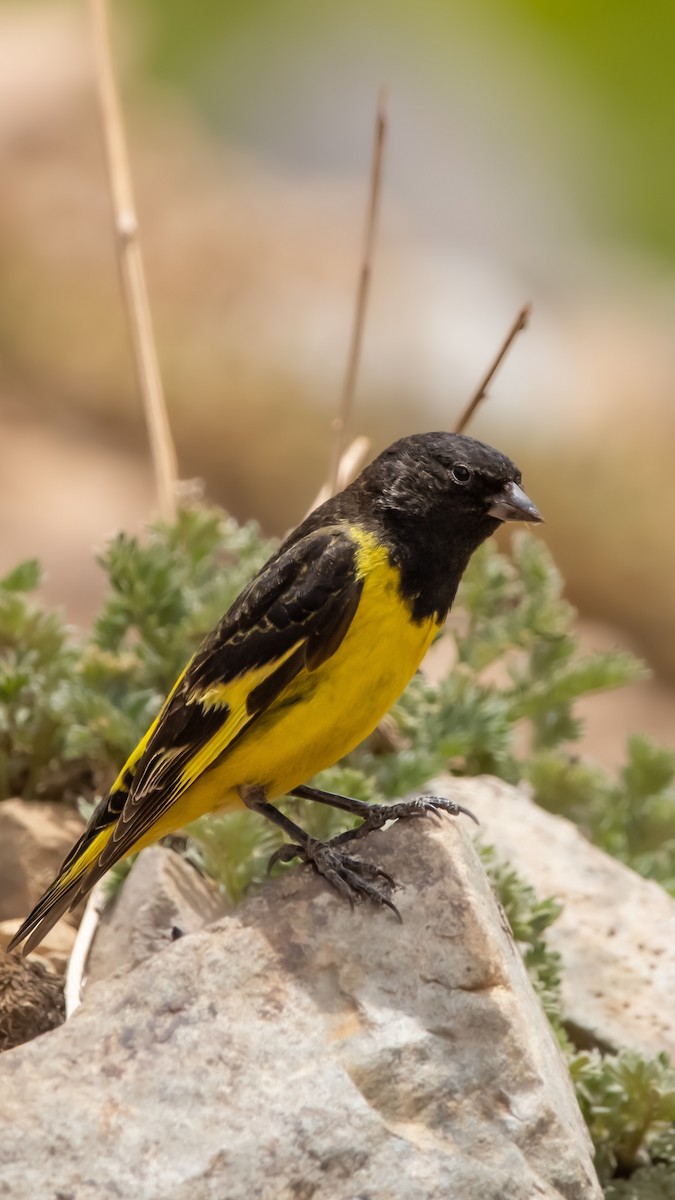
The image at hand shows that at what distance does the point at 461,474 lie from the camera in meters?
3.31

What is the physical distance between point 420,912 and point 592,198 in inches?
372

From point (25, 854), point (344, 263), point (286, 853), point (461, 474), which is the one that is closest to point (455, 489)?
point (461, 474)

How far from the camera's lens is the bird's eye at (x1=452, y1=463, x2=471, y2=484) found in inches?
130

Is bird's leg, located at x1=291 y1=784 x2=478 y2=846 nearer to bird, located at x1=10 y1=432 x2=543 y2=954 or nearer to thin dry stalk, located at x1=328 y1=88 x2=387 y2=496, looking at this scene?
bird, located at x1=10 y1=432 x2=543 y2=954

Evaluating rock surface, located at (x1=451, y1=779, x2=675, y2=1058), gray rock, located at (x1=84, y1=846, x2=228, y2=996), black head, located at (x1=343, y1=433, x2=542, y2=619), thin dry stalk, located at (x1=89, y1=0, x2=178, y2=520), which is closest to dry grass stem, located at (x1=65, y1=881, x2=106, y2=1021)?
gray rock, located at (x1=84, y1=846, x2=228, y2=996)

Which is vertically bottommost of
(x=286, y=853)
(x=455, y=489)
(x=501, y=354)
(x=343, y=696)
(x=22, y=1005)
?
(x=22, y=1005)

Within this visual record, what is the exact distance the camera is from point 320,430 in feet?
28.3

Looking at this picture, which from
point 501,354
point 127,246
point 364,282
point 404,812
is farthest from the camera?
point 127,246

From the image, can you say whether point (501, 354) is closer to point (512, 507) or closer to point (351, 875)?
point (512, 507)

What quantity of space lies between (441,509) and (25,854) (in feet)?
5.12

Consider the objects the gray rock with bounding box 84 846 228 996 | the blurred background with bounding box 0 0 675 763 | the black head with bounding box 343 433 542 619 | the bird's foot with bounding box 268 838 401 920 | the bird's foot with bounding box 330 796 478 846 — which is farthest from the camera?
the blurred background with bounding box 0 0 675 763

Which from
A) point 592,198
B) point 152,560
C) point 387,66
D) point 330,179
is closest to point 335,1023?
point 152,560

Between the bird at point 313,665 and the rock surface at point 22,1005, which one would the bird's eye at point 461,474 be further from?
the rock surface at point 22,1005

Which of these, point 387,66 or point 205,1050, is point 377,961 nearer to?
point 205,1050
